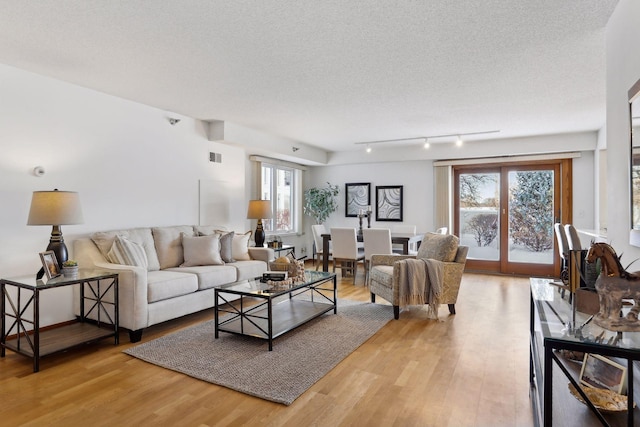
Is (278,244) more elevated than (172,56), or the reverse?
(172,56)

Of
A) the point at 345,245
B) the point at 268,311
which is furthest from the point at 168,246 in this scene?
the point at 345,245

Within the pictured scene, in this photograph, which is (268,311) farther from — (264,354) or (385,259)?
(385,259)

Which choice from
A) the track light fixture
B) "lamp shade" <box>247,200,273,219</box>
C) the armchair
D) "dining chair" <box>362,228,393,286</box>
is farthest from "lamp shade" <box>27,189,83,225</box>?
the track light fixture

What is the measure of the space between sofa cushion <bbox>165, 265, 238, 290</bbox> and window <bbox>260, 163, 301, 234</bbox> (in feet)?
8.84

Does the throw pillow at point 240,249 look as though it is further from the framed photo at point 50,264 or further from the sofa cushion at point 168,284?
the framed photo at point 50,264

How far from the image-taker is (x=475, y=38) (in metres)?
2.76

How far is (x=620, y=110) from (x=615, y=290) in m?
1.45

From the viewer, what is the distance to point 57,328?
11.5 feet

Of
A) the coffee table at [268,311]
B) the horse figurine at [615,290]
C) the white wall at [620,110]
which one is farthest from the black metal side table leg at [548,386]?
the coffee table at [268,311]

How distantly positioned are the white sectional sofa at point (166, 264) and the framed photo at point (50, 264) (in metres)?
0.41

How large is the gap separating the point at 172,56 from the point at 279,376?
259 centimetres

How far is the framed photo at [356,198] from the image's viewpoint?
8.02m

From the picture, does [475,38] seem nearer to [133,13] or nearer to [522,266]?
[133,13]

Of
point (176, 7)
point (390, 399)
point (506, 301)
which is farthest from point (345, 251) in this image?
point (176, 7)
